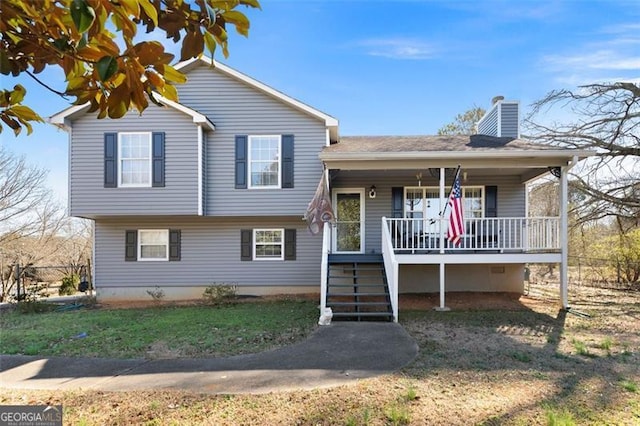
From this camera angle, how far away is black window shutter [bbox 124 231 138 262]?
12125 millimetres

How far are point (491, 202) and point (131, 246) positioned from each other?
1175 centimetres

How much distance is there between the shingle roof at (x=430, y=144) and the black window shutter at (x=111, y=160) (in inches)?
246

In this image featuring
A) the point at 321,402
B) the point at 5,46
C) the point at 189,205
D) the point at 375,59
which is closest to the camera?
the point at 5,46

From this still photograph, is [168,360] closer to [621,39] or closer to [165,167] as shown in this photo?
[165,167]

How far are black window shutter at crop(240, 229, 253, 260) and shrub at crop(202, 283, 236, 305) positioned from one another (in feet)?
3.51

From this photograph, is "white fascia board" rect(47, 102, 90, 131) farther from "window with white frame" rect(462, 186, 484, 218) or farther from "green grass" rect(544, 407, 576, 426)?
"green grass" rect(544, 407, 576, 426)

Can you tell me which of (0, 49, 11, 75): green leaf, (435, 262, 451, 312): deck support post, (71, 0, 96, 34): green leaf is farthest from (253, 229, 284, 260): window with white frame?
(71, 0, 96, 34): green leaf

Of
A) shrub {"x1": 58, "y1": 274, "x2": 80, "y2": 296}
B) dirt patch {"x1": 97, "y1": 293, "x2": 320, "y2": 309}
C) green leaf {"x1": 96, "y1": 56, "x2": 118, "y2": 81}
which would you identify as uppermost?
green leaf {"x1": 96, "y1": 56, "x2": 118, "y2": 81}

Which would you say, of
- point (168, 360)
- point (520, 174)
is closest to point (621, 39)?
point (520, 174)

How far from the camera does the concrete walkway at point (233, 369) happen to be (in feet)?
15.7

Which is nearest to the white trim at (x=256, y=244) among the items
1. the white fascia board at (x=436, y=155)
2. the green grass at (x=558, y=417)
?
the white fascia board at (x=436, y=155)

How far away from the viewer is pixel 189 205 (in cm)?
1096

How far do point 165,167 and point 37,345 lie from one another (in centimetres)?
570

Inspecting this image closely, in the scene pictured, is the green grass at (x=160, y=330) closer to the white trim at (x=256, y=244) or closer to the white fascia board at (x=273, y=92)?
the white trim at (x=256, y=244)
